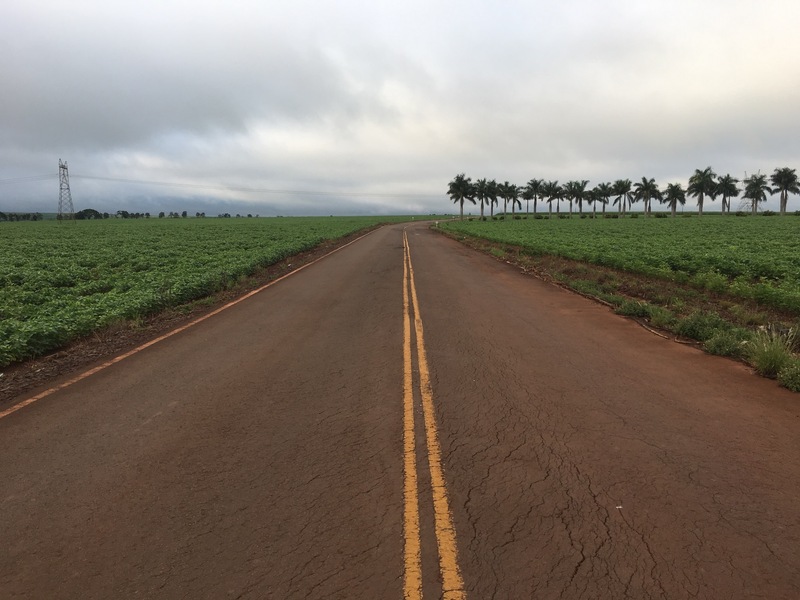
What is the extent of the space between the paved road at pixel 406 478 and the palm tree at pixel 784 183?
13210 centimetres

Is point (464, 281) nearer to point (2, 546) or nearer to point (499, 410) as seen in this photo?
point (499, 410)

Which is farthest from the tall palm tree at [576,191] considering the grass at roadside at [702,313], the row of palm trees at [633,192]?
the grass at roadside at [702,313]

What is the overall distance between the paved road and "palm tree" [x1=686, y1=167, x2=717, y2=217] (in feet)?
421

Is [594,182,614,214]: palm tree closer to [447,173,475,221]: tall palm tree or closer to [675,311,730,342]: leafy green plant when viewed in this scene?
[447,173,475,221]: tall palm tree

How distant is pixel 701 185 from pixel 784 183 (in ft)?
53.9

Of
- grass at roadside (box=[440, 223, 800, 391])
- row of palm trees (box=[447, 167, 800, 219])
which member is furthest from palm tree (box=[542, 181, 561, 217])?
grass at roadside (box=[440, 223, 800, 391])

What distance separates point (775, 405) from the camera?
5.31 meters

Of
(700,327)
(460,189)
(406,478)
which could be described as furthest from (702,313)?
(460,189)

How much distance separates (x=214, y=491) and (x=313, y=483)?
0.79 m

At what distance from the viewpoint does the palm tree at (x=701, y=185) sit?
367ft

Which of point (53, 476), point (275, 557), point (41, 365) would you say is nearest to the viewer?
point (275, 557)

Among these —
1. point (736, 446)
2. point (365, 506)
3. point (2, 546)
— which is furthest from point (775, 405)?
point (2, 546)

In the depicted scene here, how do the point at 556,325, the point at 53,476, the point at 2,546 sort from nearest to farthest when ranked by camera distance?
the point at 2,546, the point at 53,476, the point at 556,325

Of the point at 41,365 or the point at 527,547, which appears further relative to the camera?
the point at 41,365
